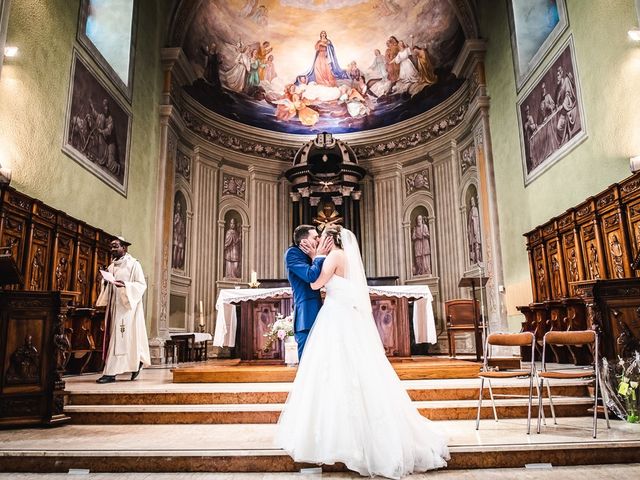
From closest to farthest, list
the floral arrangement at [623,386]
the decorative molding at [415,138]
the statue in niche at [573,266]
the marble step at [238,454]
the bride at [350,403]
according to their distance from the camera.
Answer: the bride at [350,403], the marble step at [238,454], the floral arrangement at [623,386], the statue in niche at [573,266], the decorative molding at [415,138]

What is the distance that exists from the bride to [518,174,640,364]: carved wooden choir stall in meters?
2.06

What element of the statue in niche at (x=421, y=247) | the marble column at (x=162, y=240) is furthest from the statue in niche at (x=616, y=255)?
the marble column at (x=162, y=240)

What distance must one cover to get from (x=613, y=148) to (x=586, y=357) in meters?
2.83

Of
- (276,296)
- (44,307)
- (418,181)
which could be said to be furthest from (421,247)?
(44,307)

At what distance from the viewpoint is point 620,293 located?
450 centimetres

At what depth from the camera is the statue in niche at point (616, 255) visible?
623 cm

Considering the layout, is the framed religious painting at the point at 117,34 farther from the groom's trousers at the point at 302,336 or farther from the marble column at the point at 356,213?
the groom's trousers at the point at 302,336

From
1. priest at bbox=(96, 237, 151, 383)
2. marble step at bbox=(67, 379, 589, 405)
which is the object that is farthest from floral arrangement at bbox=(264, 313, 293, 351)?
marble step at bbox=(67, 379, 589, 405)

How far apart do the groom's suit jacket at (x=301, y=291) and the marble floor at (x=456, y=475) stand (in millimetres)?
1062

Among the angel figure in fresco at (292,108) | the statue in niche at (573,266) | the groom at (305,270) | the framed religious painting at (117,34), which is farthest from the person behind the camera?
the angel figure in fresco at (292,108)

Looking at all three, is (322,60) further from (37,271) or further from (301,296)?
(301,296)

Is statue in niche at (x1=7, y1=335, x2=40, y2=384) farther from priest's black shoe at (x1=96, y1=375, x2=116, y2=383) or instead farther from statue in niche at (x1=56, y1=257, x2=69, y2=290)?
statue in niche at (x1=56, y1=257, x2=69, y2=290)

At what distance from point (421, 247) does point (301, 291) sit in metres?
10.0

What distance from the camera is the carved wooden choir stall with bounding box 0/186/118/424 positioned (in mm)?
4312
